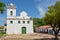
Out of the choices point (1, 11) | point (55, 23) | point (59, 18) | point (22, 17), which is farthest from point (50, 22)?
point (22, 17)

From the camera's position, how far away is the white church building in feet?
183

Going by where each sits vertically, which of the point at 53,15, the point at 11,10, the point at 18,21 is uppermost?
the point at 11,10

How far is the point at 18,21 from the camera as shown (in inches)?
2207

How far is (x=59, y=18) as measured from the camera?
95.2 ft

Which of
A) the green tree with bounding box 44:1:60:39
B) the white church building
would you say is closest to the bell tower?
the white church building

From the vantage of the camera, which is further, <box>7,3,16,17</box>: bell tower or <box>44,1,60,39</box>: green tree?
<box>7,3,16,17</box>: bell tower

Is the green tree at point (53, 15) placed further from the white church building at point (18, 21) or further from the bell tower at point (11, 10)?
the bell tower at point (11, 10)

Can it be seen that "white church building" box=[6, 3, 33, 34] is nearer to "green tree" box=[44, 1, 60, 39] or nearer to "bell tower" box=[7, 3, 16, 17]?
"bell tower" box=[7, 3, 16, 17]

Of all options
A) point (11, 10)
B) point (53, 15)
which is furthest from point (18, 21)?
point (53, 15)

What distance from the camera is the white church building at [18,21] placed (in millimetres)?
55781

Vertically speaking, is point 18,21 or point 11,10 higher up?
point 11,10

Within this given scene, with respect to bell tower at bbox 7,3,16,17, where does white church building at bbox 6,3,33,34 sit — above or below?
below

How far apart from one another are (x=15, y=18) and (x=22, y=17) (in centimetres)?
212

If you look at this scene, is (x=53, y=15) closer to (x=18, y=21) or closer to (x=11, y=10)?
(x=18, y=21)
